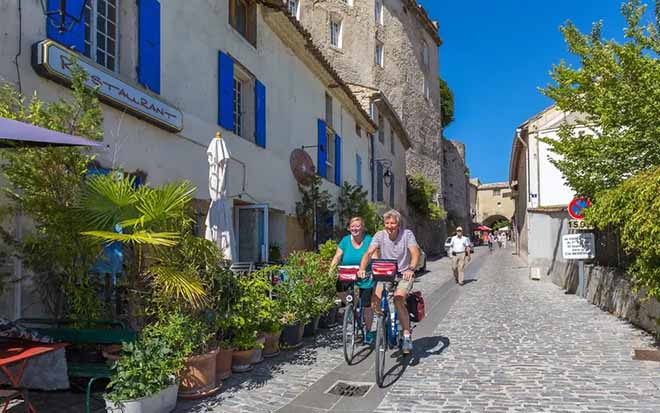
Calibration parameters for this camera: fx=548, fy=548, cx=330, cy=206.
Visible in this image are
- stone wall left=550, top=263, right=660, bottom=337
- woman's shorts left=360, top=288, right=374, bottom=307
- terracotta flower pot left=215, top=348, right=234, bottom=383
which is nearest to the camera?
terracotta flower pot left=215, top=348, right=234, bottom=383

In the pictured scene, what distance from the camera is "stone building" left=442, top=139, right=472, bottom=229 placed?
45531mm

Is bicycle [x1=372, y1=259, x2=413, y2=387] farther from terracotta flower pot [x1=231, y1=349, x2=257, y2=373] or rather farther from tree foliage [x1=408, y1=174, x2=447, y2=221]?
tree foliage [x1=408, y1=174, x2=447, y2=221]

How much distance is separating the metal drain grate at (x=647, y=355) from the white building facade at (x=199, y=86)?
6179 millimetres

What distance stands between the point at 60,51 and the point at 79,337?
3.08 m

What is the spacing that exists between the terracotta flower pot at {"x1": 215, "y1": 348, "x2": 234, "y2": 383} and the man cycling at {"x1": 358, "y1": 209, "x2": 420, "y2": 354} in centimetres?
152

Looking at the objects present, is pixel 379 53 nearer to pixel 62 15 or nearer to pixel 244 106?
pixel 244 106

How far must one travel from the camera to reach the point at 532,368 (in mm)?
5656

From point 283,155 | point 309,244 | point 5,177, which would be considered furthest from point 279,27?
point 5,177

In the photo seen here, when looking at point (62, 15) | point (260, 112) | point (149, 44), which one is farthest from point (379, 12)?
point (62, 15)

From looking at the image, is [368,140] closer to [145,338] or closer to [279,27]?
[279,27]

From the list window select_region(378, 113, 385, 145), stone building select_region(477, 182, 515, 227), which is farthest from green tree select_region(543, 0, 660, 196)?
stone building select_region(477, 182, 515, 227)

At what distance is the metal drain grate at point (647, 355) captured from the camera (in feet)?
19.2

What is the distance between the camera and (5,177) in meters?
4.93

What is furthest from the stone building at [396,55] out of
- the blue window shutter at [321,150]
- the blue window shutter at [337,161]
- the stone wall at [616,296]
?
the stone wall at [616,296]
